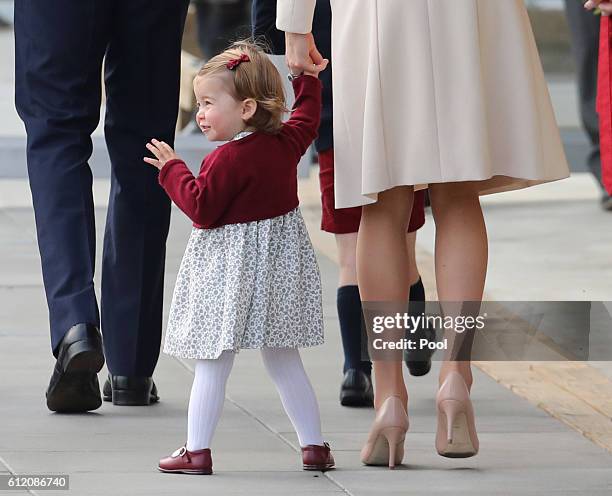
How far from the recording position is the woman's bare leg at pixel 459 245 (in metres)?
3.93

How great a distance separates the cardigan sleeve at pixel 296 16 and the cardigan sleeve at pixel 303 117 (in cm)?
12

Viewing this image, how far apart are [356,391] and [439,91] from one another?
43.2 inches

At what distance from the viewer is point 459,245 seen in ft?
12.9

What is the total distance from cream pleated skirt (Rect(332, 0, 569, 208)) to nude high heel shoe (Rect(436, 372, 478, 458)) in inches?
20.0

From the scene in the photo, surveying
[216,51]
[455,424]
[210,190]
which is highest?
[216,51]

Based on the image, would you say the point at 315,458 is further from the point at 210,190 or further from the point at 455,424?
the point at 210,190

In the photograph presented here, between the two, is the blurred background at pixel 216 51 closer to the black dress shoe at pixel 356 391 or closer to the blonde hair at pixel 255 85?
the blonde hair at pixel 255 85

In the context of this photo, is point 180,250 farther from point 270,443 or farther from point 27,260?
point 270,443

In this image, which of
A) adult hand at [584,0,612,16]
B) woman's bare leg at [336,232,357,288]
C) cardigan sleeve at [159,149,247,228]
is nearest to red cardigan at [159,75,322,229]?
cardigan sleeve at [159,149,247,228]

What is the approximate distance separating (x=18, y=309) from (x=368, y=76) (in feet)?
8.67

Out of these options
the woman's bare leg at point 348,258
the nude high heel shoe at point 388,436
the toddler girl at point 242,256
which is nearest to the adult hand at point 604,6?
the toddler girl at point 242,256

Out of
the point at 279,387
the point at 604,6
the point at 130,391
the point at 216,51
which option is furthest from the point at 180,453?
the point at 216,51

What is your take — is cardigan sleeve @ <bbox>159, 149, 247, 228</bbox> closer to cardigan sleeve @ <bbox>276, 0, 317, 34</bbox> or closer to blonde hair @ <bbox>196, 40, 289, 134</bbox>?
blonde hair @ <bbox>196, 40, 289, 134</bbox>

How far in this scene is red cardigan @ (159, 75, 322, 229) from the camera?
3.75 meters
